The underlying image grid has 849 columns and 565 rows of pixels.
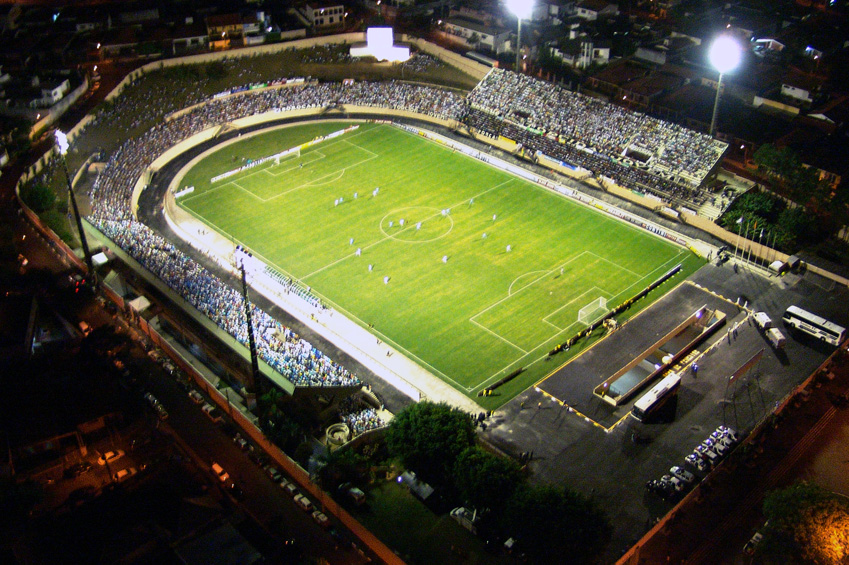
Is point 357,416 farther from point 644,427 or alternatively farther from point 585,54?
point 585,54

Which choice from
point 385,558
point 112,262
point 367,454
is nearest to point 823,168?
point 367,454

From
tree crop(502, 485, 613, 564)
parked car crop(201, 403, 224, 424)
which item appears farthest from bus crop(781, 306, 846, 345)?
parked car crop(201, 403, 224, 424)

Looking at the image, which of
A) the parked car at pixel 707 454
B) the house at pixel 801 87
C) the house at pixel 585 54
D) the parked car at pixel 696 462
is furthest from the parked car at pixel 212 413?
the house at pixel 801 87

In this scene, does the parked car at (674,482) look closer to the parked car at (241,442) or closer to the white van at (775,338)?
the white van at (775,338)

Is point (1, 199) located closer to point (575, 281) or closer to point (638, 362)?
point (575, 281)

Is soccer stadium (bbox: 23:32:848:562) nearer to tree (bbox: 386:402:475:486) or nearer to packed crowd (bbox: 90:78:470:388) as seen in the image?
packed crowd (bbox: 90:78:470:388)

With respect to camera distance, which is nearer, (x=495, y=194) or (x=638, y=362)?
(x=638, y=362)
